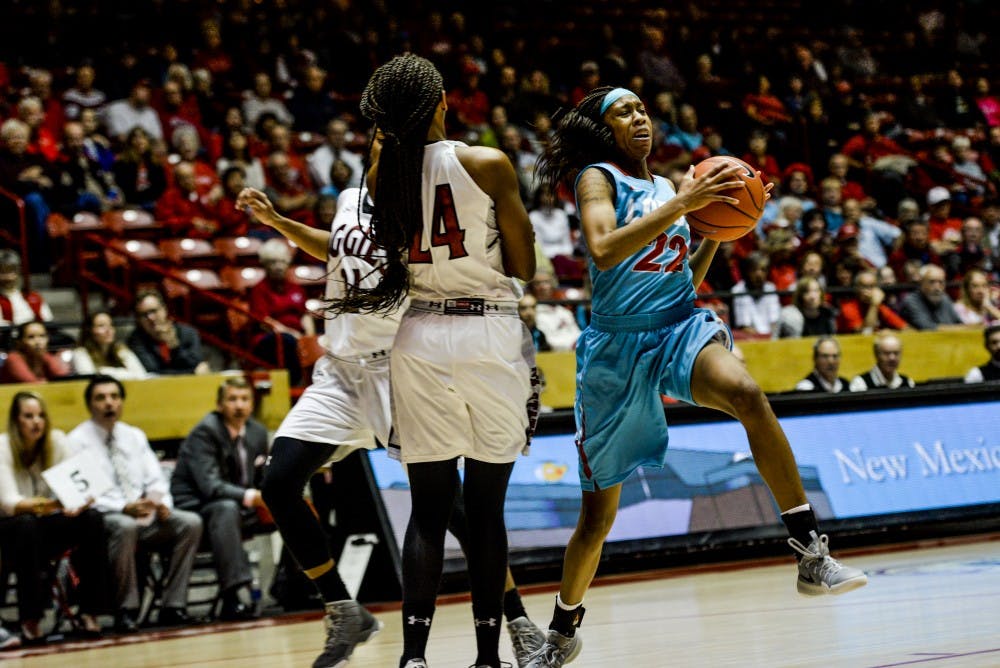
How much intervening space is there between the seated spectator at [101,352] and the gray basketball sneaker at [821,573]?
5.71 metres

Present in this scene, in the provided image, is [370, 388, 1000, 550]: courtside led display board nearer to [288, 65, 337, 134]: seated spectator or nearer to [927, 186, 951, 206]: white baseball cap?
[927, 186, 951, 206]: white baseball cap

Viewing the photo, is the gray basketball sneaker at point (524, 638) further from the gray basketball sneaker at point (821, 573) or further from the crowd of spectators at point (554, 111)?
the crowd of spectators at point (554, 111)

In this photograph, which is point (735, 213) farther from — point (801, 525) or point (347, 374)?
point (347, 374)

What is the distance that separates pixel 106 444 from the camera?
757cm

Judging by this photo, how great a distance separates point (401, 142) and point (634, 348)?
104 cm

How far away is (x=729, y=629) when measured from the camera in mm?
5246

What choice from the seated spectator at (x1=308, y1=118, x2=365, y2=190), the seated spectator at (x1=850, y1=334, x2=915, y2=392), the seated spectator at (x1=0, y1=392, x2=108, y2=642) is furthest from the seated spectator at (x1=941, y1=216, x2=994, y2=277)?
the seated spectator at (x1=0, y1=392, x2=108, y2=642)

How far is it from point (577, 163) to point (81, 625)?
14.0 ft

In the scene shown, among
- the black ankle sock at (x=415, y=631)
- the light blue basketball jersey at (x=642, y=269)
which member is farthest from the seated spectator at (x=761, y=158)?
the black ankle sock at (x=415, y=631)

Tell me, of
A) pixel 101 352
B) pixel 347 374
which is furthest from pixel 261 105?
pixel 347 374

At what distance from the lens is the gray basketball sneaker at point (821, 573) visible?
12.1 ft

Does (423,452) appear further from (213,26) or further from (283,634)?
(213,26)

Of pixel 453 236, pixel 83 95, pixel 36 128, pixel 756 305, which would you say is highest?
pixel 83 95

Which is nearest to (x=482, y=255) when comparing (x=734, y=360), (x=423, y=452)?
(x=423, y=452)
